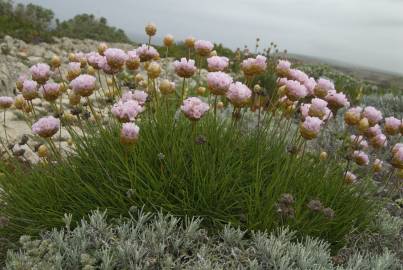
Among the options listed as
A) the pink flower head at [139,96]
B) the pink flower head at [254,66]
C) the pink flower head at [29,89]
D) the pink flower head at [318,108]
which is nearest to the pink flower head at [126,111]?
the pink flower head at [139,96]

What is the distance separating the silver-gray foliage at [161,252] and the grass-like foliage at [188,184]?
25 centimetres

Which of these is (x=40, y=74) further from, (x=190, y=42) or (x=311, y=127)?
(x=311, y=127)

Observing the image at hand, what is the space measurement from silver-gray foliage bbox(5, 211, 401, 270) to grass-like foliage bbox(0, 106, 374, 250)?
25cm

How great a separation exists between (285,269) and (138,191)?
1187mm

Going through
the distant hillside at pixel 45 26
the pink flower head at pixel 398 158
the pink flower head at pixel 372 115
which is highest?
the pink flower head at pixel 372 115

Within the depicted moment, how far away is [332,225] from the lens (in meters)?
3.45

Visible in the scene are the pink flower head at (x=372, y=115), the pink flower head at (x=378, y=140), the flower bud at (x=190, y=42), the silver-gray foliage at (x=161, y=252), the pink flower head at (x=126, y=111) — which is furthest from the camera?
the flower bud at (x=190, y=42)

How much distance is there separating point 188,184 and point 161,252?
2.25 feet

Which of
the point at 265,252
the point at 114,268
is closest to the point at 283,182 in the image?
the point at 265,252

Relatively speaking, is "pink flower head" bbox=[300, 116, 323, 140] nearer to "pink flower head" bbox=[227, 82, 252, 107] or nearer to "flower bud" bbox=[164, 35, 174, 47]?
Answer: "pink flower head" bbox=[227, 82, 252, 107]

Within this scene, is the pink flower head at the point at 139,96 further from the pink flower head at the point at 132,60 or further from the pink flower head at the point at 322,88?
the pink flower head at the point at 322,88

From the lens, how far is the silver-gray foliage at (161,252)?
101 inches

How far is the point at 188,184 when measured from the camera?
3.28 metres

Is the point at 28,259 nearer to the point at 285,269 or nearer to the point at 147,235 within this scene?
the point at 147,235
